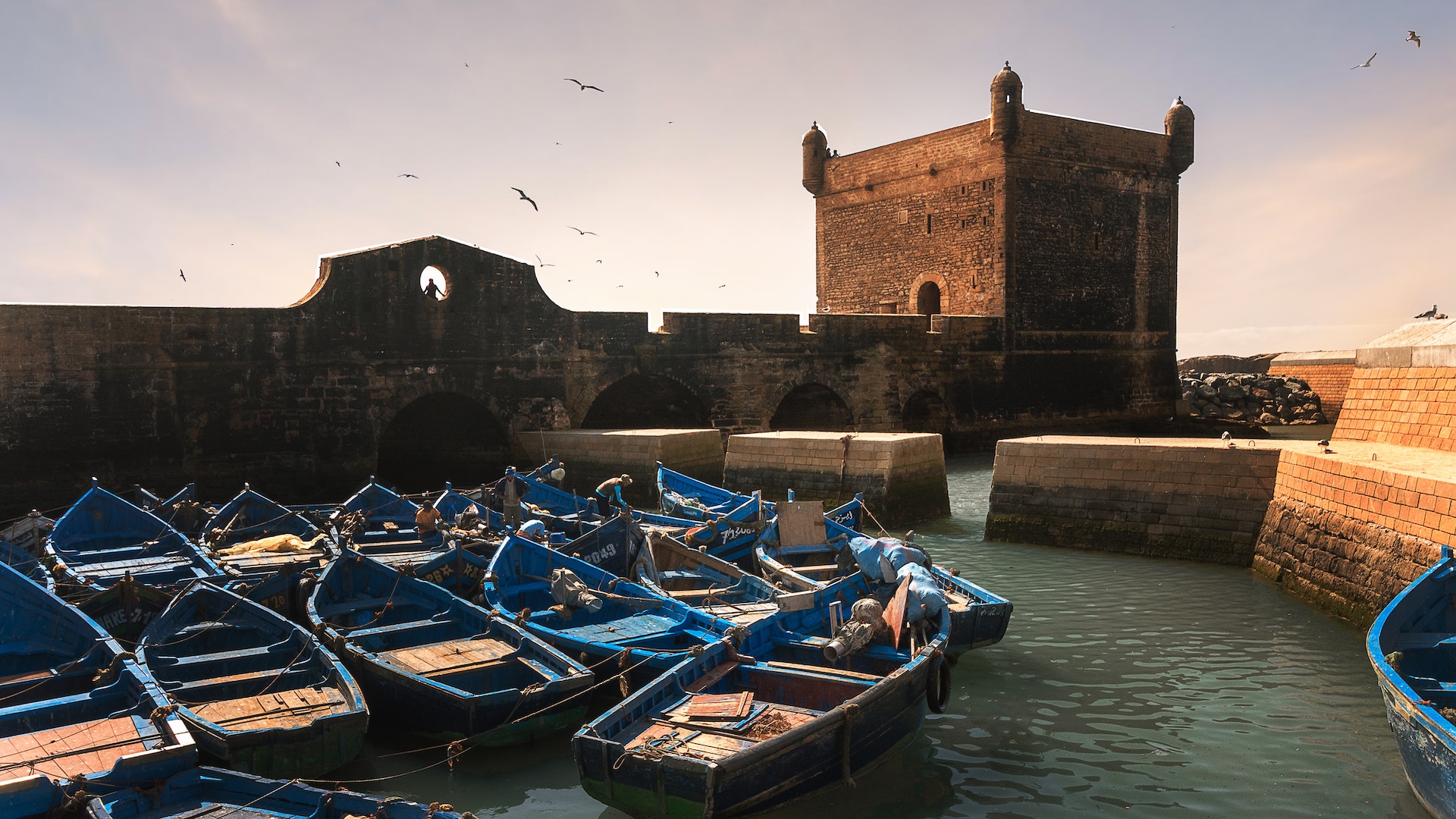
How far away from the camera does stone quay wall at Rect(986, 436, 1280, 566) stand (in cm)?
1210

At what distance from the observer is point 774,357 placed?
21609 mm

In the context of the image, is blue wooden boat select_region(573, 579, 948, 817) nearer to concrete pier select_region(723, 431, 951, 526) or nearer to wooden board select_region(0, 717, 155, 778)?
wooden board select_region(0, 717, 155, 778)

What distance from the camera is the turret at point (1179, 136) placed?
26.8 m

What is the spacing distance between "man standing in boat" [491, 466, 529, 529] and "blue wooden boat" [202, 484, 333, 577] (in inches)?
96.8

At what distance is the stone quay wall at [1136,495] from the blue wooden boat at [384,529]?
855cm

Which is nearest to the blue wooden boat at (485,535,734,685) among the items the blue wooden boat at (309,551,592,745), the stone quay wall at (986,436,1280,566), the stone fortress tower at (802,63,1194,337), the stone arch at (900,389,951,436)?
the blue wooden boat at (309,551,592,745)

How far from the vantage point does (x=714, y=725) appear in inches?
226

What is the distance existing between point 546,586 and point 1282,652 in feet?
22.8

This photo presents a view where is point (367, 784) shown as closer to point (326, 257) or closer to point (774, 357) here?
point (326, 257)

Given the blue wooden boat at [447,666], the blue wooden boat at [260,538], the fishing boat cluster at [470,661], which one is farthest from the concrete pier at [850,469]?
the blue wooden boat at [447,666]

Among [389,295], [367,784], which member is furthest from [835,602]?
[389,295]

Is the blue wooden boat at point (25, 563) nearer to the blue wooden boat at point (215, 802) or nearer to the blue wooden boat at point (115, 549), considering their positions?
the blue wooden boat at point (115, 549)

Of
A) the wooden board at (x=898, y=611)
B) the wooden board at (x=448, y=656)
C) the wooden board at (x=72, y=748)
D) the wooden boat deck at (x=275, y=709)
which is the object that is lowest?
the wooden boat deck at (x=275, y=709)

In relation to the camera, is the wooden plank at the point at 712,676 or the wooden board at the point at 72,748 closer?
the wooden board at the point at 72,748
